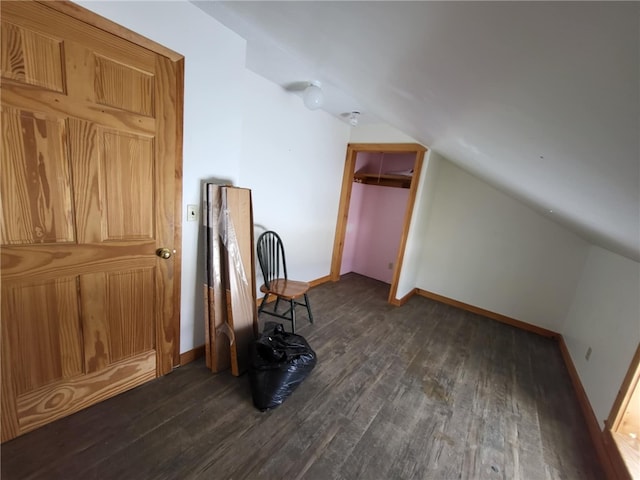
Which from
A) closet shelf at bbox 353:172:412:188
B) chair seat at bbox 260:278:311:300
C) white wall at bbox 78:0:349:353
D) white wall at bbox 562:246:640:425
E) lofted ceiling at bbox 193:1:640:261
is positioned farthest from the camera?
closet shelf at bbox 353:172:412:188

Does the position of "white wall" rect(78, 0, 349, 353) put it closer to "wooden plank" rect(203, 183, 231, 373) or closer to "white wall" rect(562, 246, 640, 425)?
"wooden plank" rect(203, 183, 231, 373)

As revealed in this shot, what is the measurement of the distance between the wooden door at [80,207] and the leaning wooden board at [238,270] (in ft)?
1.00

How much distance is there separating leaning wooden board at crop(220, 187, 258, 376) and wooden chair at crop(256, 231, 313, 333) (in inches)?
15.2

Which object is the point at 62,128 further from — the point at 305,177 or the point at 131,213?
the point at 305,177

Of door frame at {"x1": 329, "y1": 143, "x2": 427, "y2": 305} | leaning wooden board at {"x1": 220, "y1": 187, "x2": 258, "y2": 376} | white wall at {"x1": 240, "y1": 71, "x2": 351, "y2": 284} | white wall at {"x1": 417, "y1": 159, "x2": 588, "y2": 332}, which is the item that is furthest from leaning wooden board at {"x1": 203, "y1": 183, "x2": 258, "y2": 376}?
white wall at {"x1": 417, "y1": 159, "x2": 588, "y2": 332}

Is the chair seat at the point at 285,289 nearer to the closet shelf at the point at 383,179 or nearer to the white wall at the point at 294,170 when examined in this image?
the white wall at the point at 294,170

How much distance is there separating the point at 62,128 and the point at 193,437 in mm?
1619

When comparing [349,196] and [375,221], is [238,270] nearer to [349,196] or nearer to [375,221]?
[349,196]

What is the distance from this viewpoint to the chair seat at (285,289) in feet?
7.39

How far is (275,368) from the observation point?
156cm

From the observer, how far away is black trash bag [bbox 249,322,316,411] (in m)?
1.55

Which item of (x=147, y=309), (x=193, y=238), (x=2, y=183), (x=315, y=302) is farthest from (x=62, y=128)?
(x=315, y=302)

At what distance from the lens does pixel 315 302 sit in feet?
10.2

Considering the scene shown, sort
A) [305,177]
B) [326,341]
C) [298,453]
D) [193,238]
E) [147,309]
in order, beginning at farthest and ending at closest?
[305,177] < [326,341] < [193,238] < [147,309] < [298,453]
